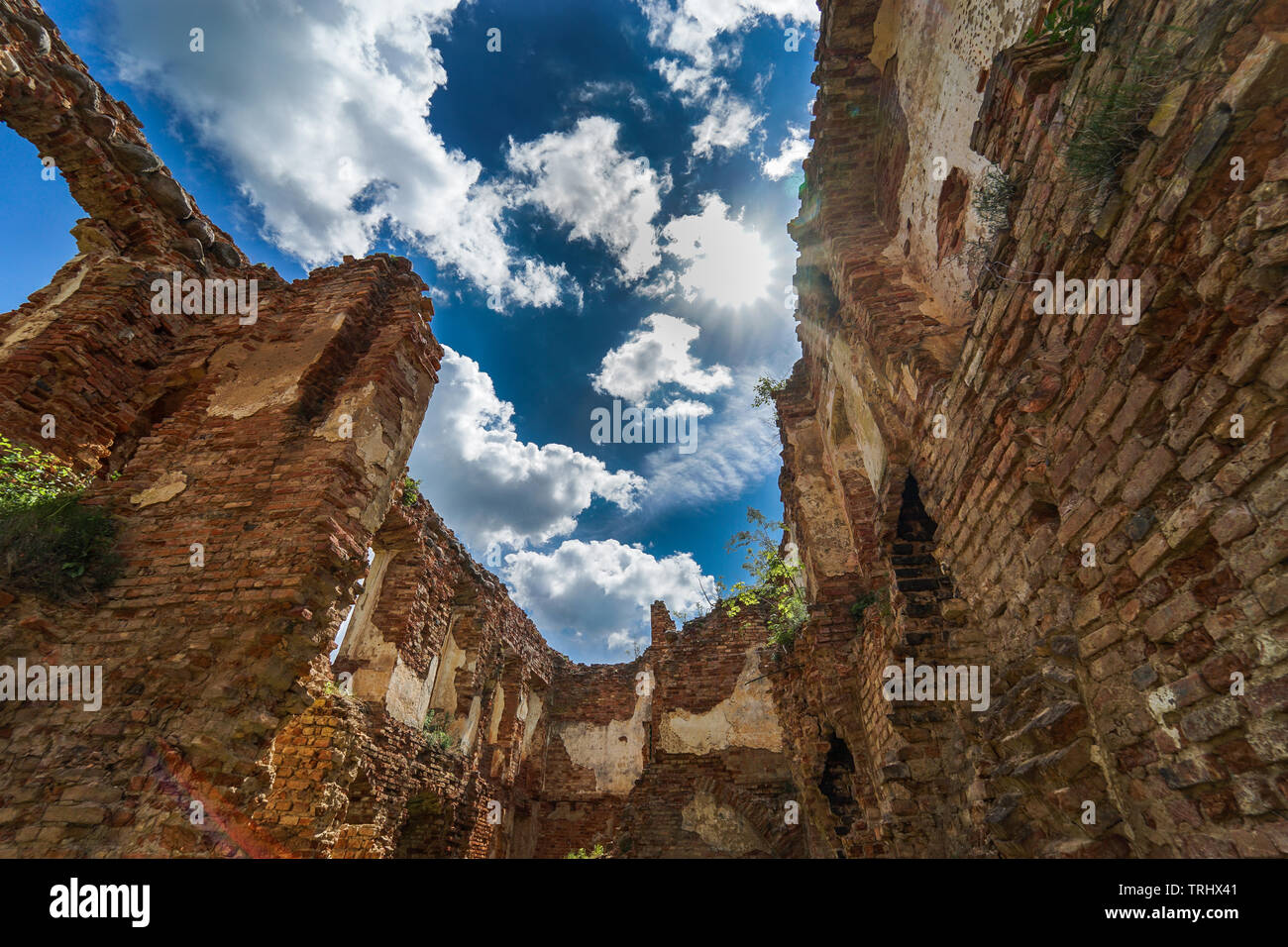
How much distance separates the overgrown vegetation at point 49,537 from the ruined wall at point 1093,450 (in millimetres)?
6242

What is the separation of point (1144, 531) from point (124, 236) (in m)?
10.6

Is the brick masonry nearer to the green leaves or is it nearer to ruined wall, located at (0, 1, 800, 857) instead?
ruined wall, located at (0, 1, 800, 857)

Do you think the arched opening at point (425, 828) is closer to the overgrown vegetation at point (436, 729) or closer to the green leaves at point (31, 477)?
the overgrown vegetation at point (436, 729)

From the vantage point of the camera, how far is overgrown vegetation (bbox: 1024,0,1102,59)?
2.82 m

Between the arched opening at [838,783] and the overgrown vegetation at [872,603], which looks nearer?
the overgrown vegetation at [872,603]

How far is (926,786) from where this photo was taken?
482cm

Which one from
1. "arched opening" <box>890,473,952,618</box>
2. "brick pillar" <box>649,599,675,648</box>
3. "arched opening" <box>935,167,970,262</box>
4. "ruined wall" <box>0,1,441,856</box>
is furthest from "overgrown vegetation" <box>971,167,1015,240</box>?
"brick pillar" <box>649,599,675,648</box>

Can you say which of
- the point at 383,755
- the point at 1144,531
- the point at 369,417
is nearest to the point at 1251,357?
the point at 1144,531

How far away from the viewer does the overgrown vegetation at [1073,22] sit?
2.82 metres

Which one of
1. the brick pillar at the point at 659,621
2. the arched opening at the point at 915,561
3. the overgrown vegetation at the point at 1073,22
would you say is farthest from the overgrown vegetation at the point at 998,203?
the brick pillar at the point at 659,621

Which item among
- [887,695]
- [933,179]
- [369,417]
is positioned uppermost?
[933,179]

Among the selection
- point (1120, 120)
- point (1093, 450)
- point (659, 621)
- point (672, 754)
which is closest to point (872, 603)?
point (1093, 450)

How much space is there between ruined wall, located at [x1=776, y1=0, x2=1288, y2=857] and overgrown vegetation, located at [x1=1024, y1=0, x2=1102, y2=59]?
0.24ft
